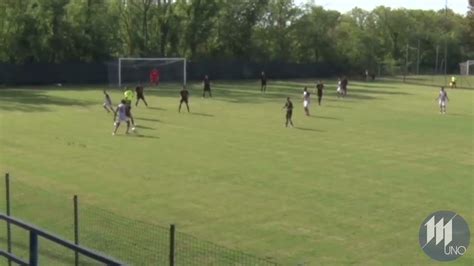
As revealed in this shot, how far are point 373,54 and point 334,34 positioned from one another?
259 inches

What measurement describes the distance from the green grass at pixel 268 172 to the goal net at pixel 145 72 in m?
22.8

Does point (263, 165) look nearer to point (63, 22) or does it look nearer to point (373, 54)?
point (63, 22)

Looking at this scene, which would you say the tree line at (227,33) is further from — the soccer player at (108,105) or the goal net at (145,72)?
the soccer player at (108,105)

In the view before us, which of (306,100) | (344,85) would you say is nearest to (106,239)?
(306,100)

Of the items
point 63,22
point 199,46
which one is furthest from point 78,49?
point 199,46

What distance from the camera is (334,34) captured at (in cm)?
10306

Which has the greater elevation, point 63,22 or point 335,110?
point 63,22

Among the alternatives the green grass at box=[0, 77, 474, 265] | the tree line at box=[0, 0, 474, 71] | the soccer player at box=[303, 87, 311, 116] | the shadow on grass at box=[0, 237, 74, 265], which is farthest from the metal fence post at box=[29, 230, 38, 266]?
the tree line at box=[0, 0, 474, 71]

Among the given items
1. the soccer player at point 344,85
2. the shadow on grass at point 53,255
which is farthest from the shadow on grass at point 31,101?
the shadow on grass at point 53,255

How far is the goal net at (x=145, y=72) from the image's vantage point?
62312mm

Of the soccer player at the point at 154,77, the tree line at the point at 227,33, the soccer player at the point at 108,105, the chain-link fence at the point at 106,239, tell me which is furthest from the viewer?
the tree line at the point at 227,33

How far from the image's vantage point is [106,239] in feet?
41.9

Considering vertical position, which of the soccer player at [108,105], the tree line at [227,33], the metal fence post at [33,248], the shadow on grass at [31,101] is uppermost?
the tree line at [227,33]

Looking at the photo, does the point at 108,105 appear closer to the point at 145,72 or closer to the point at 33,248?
the point at 145,72
